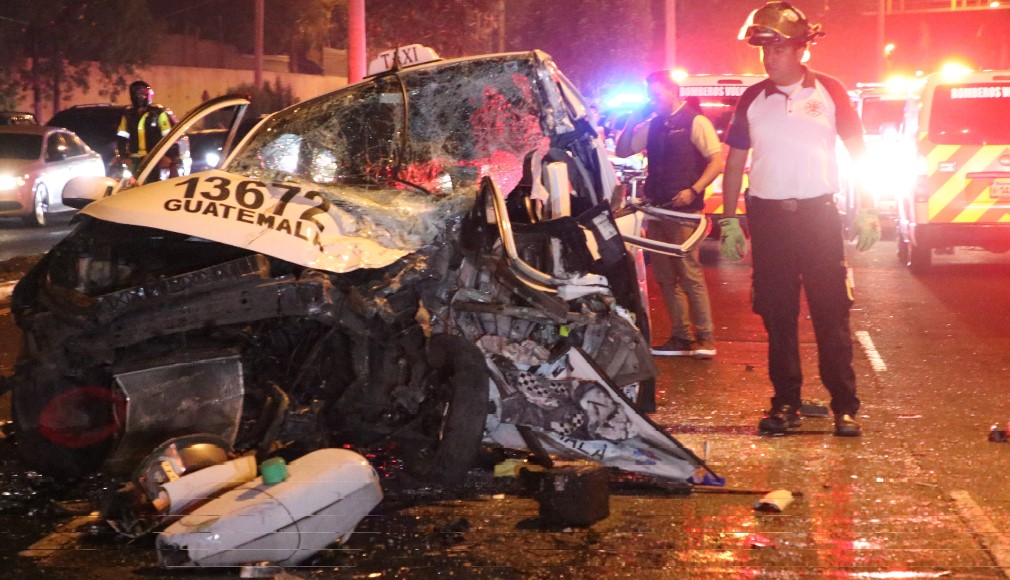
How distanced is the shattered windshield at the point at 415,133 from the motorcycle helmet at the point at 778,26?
1112 mm

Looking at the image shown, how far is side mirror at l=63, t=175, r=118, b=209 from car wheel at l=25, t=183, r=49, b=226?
42.1 ft

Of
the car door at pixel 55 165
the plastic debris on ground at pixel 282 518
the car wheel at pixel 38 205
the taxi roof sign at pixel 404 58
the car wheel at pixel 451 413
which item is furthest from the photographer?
the car door at pixel 55 165

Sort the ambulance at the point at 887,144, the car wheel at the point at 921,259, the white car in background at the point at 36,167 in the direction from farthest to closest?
the white car in background at the point at 36,167
the ambulance at the point at 887,144
the car wheel at the point at 921,259

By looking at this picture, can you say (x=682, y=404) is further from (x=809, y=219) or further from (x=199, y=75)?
(x=199, y=75)

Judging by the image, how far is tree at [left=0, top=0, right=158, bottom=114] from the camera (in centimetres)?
2986

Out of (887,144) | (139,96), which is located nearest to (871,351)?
(139,96)

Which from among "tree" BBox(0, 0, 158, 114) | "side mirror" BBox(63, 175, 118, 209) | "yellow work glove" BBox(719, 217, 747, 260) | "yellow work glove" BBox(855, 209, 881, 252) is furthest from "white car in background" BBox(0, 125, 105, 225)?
"yellow work glove" BBox(855, 209, 881, 252)

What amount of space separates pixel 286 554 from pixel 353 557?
0.80 feet

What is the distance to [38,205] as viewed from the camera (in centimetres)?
1809

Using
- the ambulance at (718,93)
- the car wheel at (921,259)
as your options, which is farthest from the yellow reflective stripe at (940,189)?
the ambulance at (718,93)

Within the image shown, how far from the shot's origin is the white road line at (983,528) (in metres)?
4.40

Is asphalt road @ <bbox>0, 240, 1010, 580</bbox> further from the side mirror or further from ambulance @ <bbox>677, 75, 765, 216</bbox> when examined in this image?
ambulance @ <bbox>677, 75, 765, 216</bbox>

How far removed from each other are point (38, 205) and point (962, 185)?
484 inches

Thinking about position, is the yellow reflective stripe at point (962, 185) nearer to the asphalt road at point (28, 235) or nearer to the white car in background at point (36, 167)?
the asphalt road at point (28, 235)
